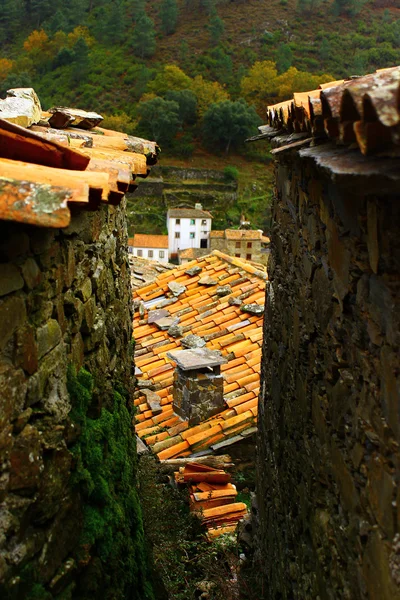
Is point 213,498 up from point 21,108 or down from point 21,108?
down

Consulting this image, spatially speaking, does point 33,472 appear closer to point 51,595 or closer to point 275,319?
point 51,595

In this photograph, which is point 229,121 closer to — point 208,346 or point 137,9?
point 137,9

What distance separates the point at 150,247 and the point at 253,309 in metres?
27.8

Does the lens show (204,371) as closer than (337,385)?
No

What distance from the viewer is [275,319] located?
4.77 meters

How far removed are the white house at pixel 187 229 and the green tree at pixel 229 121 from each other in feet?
41.0

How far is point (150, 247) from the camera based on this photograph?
3691cm

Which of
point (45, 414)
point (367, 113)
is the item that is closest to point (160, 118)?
point (45, 414)

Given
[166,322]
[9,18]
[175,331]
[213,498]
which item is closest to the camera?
[213,498]

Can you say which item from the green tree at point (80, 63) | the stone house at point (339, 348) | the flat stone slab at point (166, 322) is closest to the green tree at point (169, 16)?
the green tree at point (80, 63)

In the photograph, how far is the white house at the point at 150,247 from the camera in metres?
36.6

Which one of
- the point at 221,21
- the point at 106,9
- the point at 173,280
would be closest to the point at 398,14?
the point at 221,21

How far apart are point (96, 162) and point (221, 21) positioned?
63316mm

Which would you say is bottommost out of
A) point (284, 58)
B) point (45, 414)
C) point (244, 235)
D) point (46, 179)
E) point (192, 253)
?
point (192, 253)
